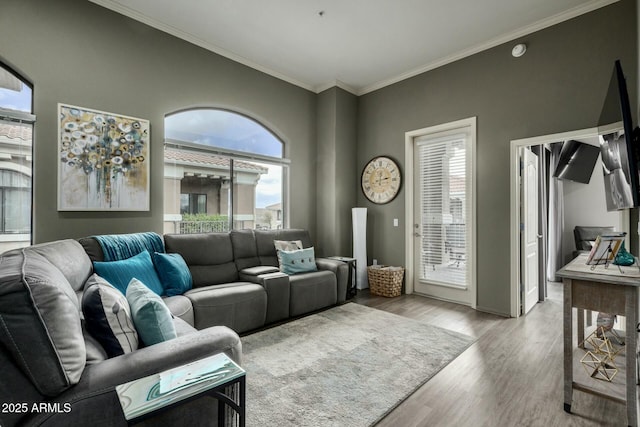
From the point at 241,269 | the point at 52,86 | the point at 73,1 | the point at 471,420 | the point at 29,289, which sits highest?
the point at 73,1

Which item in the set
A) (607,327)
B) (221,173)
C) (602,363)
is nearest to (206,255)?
(221,173)

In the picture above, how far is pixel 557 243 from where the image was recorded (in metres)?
5.20

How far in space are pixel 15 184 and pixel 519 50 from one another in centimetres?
509

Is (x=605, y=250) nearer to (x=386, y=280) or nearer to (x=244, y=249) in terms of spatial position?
(x=386, y=280)

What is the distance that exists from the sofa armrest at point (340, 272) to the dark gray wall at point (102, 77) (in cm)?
201

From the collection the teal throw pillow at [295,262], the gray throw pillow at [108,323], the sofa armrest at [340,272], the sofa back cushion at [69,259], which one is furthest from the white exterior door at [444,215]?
the sofa back cushion at [69,259]

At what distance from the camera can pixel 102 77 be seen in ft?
9.60

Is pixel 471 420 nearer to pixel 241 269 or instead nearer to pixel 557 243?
pixel 241 269

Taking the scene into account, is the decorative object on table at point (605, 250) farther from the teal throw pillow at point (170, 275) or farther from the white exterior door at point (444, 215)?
the teal throw pillow at point (170, 275)

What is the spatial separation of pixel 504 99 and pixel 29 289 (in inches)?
169

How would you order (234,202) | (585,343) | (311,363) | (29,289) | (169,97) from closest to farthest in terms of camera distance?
1. (29,289)
2. (311,363)
3. (585,343)
4. (169,97)
5. (234,202)

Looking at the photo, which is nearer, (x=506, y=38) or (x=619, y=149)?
(x=619, y=149)

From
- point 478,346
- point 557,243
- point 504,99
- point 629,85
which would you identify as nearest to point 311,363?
point 478,346

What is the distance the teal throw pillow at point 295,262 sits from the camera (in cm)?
367
